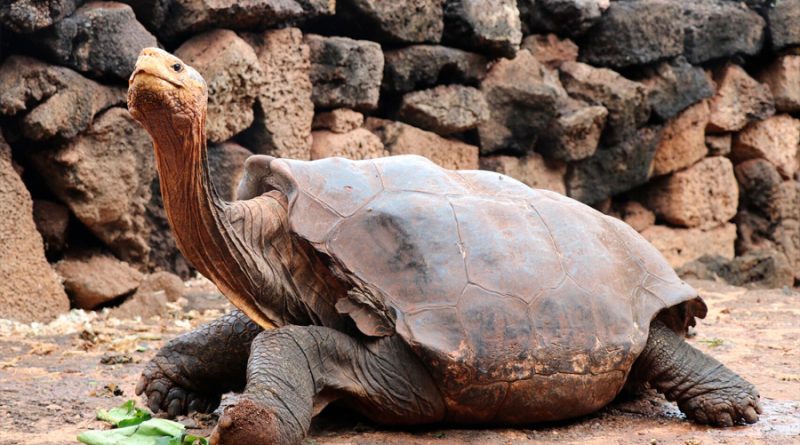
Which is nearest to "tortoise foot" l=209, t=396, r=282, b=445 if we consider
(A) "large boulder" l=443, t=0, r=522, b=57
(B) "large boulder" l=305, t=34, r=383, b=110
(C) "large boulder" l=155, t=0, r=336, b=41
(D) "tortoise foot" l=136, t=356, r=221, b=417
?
(D) "tortoise foot" l=136, t=356, r=221, b=417

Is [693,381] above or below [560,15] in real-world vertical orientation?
below

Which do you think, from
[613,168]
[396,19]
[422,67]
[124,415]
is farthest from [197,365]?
[613,168]

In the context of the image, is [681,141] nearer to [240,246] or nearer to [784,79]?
[784,79]

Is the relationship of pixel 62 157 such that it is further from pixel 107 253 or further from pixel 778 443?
pixel 778 443

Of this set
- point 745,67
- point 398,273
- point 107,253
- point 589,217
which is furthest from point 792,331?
point 745,67

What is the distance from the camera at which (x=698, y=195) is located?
8.23 metres

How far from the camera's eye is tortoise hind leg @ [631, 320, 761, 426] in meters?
2.89

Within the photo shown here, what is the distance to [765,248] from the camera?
859 cm

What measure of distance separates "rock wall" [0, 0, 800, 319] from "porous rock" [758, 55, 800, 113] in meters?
0.02

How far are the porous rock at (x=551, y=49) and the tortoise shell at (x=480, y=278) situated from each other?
456 cm

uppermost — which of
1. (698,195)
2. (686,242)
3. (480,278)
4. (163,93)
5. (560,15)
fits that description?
(163,93)

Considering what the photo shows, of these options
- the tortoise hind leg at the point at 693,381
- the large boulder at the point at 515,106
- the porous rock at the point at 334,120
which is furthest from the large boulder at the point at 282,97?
the tortoise hind leg at the point at 693,381

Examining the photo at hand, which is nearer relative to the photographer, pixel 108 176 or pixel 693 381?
pixel 693 381

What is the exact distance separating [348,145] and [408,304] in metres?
3.43
